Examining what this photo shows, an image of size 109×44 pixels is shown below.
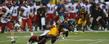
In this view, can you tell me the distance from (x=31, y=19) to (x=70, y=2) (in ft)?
10.3

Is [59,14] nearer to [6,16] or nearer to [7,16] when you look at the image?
[7,16]

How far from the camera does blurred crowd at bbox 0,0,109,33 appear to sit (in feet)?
95.5

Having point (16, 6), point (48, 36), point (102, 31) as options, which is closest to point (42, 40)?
point (48, 36)

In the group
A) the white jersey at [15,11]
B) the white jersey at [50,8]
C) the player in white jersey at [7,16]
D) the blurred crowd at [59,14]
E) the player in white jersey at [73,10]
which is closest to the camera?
the player in white jersey at [7,16]

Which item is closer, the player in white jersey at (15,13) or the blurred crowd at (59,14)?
the blurred crowd at (59,14)

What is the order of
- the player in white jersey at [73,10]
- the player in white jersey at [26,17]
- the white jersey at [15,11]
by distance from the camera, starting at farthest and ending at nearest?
the white jersey at [15,11], the player in white jersey at [73,10], the player in white jersey at [26,17]

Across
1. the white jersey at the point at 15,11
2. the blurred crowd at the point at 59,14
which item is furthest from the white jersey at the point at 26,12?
the white jersey at the point at 15,11

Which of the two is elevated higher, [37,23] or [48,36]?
[48,36]

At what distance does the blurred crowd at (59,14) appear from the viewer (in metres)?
29.1

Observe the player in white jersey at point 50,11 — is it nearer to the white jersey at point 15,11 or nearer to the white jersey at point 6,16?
the white jersey at point 15,11

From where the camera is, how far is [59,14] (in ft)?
96.6

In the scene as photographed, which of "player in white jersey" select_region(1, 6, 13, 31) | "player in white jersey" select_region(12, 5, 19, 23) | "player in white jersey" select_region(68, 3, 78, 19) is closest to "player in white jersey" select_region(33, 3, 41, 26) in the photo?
"player in white jersey" select_region(12, 5, 19, 23)

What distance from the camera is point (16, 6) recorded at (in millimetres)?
30203

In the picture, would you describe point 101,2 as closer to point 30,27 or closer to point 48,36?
point 30,27
